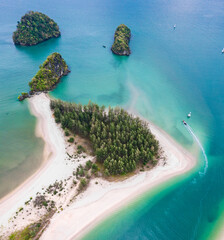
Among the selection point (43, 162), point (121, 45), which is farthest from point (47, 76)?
point (121, 45)

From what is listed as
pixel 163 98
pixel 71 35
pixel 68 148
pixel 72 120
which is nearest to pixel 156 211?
pixel 68 148

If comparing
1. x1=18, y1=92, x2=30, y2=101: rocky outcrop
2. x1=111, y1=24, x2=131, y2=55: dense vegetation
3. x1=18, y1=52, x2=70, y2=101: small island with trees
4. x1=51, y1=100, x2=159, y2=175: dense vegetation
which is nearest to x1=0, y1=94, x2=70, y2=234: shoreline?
x1=18, y1=92, x2=30, y2=101: rocky outcrop

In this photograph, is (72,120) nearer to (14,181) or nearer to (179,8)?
(14,181)

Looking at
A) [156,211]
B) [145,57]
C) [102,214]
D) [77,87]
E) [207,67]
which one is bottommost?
[102,214]

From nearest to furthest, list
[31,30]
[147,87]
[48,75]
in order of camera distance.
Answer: [48,75]
[147,87]
[31,30]

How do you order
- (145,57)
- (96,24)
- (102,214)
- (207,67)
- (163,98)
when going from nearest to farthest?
(102,214), (163,98), (207,67), (145,57), (96,24)

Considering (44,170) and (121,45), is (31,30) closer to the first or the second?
(121,45)

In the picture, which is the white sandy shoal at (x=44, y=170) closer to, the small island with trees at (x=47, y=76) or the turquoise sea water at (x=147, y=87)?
the turquoise sea water at (x=147, y=87)
